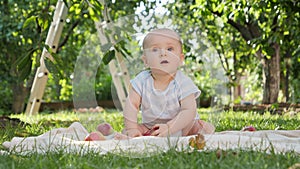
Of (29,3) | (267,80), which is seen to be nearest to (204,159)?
(267,80)

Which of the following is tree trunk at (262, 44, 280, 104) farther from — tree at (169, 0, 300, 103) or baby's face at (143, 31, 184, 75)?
baby's face at (143, 31, 184, 75)

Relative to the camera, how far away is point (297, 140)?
243cm

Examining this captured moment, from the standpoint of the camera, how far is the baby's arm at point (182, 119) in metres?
2.56

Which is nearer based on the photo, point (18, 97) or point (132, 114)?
point (132, 114)

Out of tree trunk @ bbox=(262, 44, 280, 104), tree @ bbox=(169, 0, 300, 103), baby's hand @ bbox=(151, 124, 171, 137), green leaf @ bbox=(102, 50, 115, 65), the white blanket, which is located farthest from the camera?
tree trunk @ bbox=(262, 44, 280, 104)

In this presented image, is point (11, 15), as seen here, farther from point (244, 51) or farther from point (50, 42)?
point (244, 51)

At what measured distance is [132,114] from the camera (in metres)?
2.70

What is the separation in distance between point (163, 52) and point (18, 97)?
6390 millimetres

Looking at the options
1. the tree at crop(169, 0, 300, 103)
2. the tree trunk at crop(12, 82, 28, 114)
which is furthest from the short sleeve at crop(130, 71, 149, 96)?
the tree trunk at crop(12, 82, 28, 114)

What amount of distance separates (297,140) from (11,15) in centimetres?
670

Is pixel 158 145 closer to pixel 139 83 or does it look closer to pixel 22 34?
pixel 139 83

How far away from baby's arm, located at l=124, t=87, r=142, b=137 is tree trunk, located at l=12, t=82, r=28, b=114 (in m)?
6.11

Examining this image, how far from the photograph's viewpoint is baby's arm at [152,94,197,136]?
101 inches

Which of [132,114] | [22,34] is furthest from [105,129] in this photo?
[22,34]
